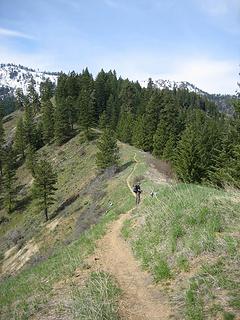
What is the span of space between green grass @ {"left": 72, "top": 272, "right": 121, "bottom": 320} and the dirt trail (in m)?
0.29

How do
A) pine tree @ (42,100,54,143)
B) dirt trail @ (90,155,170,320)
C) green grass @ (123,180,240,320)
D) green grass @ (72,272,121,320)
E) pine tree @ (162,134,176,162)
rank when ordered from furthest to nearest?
pine tree @ (42,100,54,143)
pine tree @ (162,134,176,162)
dirt trail @ (90,155,170,320)
green grass @ (72,272,121,320)
green grass @ (123,180,240,320)

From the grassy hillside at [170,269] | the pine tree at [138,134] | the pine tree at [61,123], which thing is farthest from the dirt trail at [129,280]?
the pine tree at [61,123]

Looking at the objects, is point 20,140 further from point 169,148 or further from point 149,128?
point 169,148

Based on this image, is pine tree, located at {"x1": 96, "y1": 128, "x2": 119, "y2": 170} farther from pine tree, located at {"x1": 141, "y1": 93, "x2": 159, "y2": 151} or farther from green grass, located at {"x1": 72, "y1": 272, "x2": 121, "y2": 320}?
green grass, located at {"x1": 72, "y1": 272, "x2": 121, "y2": 320}

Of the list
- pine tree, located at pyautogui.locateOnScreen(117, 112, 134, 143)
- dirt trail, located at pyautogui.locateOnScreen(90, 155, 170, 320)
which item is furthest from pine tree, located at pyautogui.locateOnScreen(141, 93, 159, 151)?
dirt trail, located at pyautogui.locateOnScreen(90, 155, 170, 320)

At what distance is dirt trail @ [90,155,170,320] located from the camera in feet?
32.1

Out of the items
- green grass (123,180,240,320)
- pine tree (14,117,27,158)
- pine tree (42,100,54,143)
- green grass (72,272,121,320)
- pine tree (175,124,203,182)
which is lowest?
pine tree (14,117,27,158)

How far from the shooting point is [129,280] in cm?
1209

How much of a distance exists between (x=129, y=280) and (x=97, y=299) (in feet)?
6.19

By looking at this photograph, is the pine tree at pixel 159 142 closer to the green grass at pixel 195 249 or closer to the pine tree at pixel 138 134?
→ the pine tree at pixel 138 134

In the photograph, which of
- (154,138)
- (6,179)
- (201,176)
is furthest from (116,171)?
(6,179)

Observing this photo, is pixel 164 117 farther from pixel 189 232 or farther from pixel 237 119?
pixel 189 232

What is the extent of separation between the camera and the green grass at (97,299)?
376 inches

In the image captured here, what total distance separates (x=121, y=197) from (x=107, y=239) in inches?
659
